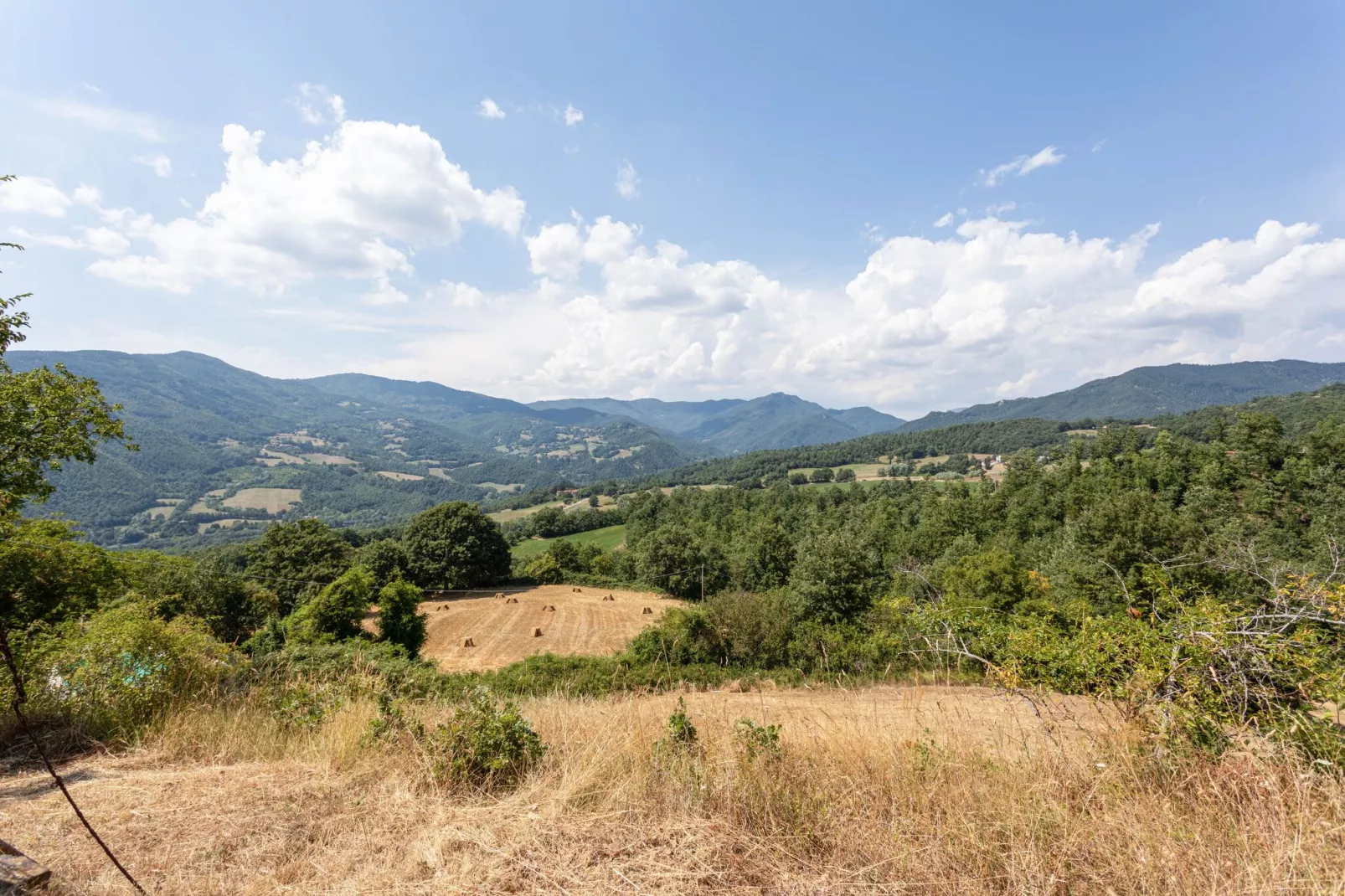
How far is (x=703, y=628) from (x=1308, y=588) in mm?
23467

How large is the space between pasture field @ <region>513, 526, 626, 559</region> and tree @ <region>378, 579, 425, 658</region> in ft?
163

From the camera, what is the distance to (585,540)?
87.2m

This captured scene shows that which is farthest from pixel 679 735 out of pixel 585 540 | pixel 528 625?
pixel 585 540

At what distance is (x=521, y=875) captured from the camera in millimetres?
2803

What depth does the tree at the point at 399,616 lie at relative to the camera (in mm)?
27406

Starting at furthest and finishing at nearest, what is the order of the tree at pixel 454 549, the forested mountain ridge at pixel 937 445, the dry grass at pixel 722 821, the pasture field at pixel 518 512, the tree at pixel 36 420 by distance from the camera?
the pasture field at pixel 518 512 → the forested mountain ridge at pixel 937 445 → the tree at pixel 454 549 → the tree at pixel 36 420 → the dry grass at pixel 722 821

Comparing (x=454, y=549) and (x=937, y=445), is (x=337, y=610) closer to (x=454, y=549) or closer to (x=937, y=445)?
(x=454, y=549)

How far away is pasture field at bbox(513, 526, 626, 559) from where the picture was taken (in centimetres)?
8219

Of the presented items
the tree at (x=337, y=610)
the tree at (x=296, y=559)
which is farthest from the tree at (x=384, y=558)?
the tree at (x=337, y=610)

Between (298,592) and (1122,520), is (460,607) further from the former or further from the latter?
(1122,520)

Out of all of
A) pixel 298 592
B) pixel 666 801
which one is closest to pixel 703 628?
pixel 666 801

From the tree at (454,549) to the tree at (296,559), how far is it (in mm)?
8945

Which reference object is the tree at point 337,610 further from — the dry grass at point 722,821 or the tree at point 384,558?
the dry grass at point 722,821

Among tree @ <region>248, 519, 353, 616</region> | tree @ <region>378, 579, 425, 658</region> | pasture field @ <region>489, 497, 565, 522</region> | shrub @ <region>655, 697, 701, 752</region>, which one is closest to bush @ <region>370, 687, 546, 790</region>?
shrub @ <region>655, 697, 701, 752</region>
